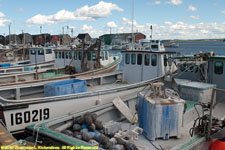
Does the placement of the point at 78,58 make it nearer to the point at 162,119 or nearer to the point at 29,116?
the point at 29,116

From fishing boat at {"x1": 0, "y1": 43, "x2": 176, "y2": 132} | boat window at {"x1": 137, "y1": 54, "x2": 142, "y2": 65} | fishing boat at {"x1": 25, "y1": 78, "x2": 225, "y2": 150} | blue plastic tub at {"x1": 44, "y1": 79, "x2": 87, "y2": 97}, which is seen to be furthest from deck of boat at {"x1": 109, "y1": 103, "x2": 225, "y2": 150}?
boat window at {"x1": 137, "y1": 54, "x2": 142, "y2": 65}

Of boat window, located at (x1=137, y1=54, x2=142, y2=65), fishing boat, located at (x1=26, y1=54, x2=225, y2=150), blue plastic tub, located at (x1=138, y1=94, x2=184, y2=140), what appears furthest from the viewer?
boat window, located at (x1=137, y1=54, x2=142, y2=65)

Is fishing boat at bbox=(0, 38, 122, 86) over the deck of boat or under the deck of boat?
over

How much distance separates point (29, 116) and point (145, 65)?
6.20m

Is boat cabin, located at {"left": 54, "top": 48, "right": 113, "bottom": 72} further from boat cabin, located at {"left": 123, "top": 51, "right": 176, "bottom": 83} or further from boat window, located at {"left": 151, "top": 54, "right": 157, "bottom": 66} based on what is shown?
boat window, located at {"left": 151, "top": 54, "right": 157, "bottom": 66}

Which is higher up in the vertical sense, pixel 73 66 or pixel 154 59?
pixel 154 59

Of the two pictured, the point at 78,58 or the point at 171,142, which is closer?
the point at 171,142

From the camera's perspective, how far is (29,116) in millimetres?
8055

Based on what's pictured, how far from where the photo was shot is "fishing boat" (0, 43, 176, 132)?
786 cm

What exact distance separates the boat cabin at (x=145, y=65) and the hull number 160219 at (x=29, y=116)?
17.6 feet

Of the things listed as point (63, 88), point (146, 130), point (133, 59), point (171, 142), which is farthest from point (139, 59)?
point (171, 142)

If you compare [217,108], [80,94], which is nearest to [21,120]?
[80,94]

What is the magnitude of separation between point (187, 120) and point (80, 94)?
13.8ft

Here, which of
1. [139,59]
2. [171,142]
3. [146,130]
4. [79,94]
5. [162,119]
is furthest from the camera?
[139,59]
